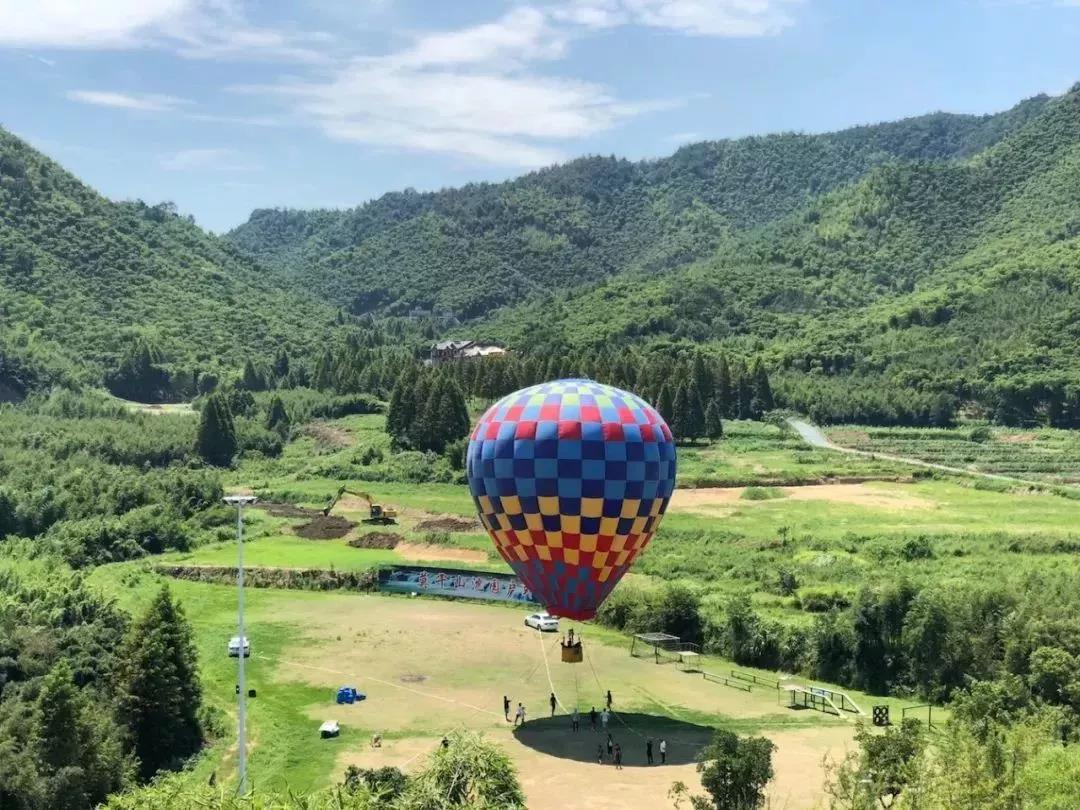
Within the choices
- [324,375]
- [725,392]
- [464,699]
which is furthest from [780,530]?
[324,375]

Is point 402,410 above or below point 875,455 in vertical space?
above

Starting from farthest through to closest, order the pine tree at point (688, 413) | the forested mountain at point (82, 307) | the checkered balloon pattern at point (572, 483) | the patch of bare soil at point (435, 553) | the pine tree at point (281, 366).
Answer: the pine tree at point (281, 366), the forested mountain at point (82, 307), the pine tree at point (688, 413), the patch of bare soil at point (435, 553), the checkered balloon pattern at point (572, 483)

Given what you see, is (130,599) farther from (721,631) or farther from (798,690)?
(798,690)

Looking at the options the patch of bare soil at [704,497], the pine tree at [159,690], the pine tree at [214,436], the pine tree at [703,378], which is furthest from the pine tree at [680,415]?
the pine tree at [159,690]

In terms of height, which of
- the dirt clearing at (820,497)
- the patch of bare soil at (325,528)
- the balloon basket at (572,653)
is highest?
the dirt clearing at (820,497)

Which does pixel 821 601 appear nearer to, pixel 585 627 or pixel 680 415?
pixel 585 627

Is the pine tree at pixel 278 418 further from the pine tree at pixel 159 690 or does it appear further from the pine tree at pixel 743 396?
the pine tree at pixel 159 690

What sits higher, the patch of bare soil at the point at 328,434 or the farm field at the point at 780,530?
the patch of bare soil at the point at 328,434

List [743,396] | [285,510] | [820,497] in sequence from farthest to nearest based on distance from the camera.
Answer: [743,396], [820,497], [285,510]
